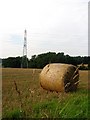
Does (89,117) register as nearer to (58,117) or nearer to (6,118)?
(6,118)

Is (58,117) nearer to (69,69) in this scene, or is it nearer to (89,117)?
(89,117)

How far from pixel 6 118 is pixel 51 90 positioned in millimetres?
7221

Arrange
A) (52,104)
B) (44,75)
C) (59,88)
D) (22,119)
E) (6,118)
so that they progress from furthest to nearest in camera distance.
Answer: (44,75) < (59,88) < (52,104) < (6,118) < (22,119)

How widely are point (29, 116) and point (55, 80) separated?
751cm

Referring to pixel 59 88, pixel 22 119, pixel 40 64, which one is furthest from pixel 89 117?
pixel 40 64

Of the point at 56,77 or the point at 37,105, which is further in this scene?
the point at 56,77

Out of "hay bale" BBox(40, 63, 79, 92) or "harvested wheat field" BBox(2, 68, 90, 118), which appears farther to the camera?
"hay bale" BBox(40, 63, 79, 92)

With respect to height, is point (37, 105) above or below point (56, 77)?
below

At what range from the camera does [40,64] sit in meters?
31.6

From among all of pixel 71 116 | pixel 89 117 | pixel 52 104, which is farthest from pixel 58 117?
pixel 52 104

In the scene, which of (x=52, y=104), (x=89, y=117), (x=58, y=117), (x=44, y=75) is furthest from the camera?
(x=44, y=75)

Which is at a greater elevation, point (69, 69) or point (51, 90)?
point (69, 69)

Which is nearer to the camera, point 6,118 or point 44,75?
point 6,118

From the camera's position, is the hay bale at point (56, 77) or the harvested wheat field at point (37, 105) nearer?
the harvested wheat field at point (37, 105)
